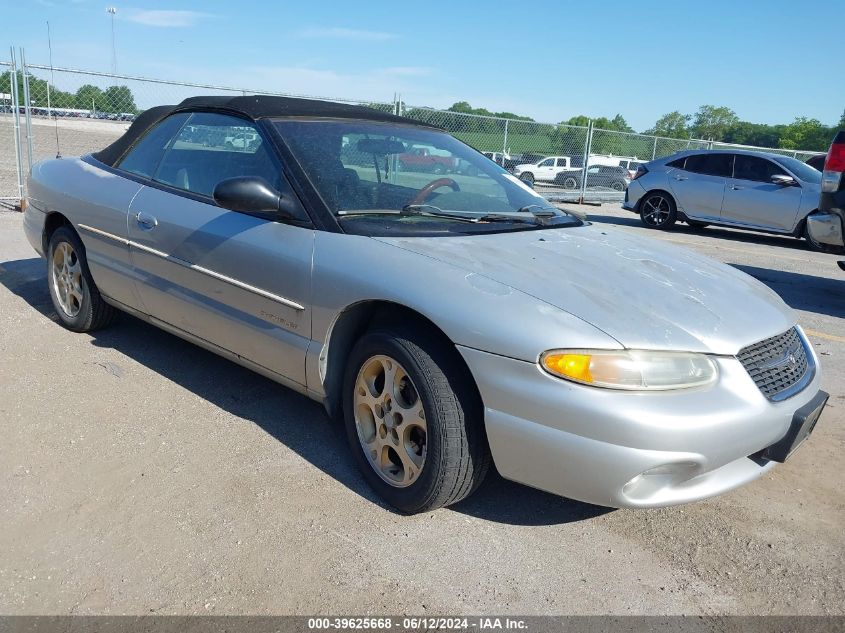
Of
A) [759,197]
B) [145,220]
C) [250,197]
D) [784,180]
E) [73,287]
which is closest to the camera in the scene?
[250,197]

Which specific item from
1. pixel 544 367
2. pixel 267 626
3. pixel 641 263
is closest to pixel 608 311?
pixel 544 367

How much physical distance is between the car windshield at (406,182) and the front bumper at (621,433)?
37.0 inches

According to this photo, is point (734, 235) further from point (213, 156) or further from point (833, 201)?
point (213, 156)

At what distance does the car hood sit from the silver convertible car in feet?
0.04

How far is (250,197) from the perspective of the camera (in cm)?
311

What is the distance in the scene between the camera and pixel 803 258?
991 centimetres

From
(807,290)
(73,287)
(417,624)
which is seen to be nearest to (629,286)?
(417,624)

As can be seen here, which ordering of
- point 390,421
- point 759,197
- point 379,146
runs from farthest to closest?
point 759,197, point 379,146, point 390,421

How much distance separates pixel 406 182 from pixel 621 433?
180 centimetres

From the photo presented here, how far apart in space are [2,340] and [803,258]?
A: 9521 mm

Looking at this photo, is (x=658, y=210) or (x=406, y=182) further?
(x=658, y=210)

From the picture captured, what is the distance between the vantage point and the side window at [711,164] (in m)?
11.7

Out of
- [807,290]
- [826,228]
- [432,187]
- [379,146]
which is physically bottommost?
[807,290]

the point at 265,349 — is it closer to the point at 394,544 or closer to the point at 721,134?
the point at 394,544
